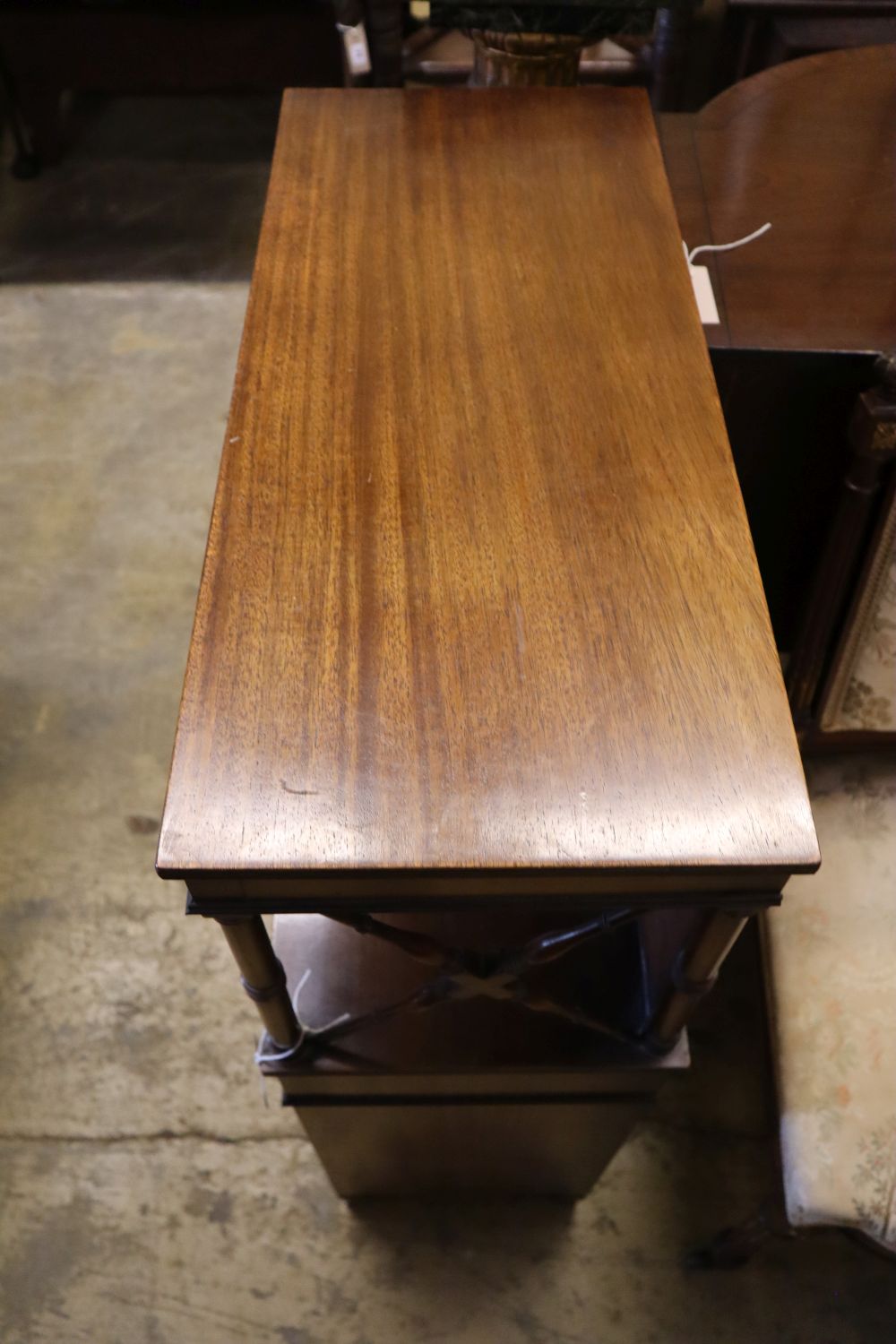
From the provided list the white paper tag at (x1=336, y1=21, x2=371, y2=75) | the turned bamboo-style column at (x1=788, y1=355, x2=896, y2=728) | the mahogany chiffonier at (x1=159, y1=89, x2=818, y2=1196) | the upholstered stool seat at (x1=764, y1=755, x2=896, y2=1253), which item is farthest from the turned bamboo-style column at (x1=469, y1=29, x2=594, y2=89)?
the upholstered stool seat at (x1=764, y1=755, x2=896, y2=1253)

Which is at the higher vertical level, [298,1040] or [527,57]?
[527,57]

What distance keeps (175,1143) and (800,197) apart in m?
1.37

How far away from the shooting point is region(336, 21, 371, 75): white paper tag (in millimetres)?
1328

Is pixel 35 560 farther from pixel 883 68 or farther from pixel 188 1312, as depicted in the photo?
pixel 883 68

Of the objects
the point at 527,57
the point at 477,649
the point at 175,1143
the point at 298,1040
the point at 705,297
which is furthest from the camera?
the point at 175,1143

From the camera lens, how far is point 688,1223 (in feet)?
4.02

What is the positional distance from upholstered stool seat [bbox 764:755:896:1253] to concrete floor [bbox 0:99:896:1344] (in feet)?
0.21

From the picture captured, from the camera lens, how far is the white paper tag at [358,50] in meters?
1.33

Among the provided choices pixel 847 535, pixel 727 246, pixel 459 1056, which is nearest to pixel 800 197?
pixel 727 246

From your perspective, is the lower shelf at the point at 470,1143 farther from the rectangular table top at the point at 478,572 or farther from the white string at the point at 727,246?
the white string at the point at 727,246

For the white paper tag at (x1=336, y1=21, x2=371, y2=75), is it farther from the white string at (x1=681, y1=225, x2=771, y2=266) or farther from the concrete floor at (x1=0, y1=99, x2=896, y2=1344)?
the concrete floor at (x1=0, y1=99, x2=896, y2=1344)

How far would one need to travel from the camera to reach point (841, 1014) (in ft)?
2.92

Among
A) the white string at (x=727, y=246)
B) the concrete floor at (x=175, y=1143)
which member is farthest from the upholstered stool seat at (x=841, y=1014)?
the white string at (x=727, y=246)

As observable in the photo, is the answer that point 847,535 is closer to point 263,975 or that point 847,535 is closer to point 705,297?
point 705,297
